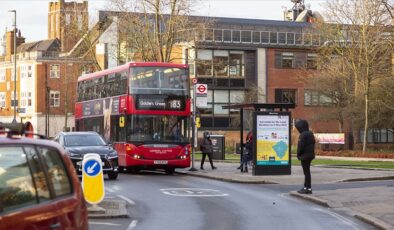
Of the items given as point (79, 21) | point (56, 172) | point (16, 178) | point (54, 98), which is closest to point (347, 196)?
point (56, 172)

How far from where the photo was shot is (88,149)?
2433 centimetres

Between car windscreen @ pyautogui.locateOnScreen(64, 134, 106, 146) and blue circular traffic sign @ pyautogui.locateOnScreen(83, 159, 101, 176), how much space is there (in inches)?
451

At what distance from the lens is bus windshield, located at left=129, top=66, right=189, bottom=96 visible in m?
28.6

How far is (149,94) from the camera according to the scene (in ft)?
93.6

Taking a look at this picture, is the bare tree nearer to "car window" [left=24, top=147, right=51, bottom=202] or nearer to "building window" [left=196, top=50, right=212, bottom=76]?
"building window" [left=196, top=50, right=212, bottom=76]

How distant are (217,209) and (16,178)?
10.5 meters

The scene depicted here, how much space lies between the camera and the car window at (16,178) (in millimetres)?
5434

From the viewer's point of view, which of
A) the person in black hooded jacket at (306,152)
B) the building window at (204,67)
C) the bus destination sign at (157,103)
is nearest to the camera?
the person in black hooded jacket at (306,152)

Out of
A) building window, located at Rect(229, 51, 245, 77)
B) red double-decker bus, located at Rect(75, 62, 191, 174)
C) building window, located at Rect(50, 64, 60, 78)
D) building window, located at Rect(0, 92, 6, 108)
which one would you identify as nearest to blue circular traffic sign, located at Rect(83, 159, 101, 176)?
red double-decker bus, located at Rect(75, 62, 191, 174)

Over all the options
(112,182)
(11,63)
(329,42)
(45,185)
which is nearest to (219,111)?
(329,42)

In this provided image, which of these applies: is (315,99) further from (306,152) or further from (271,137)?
(306,152)

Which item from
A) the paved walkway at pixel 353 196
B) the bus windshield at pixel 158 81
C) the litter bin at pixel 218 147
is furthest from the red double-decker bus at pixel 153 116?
the litter bin at pixel 218 147

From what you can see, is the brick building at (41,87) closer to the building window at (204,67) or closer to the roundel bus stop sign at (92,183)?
the building window at (204,67)

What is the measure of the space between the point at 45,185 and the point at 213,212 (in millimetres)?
9626
